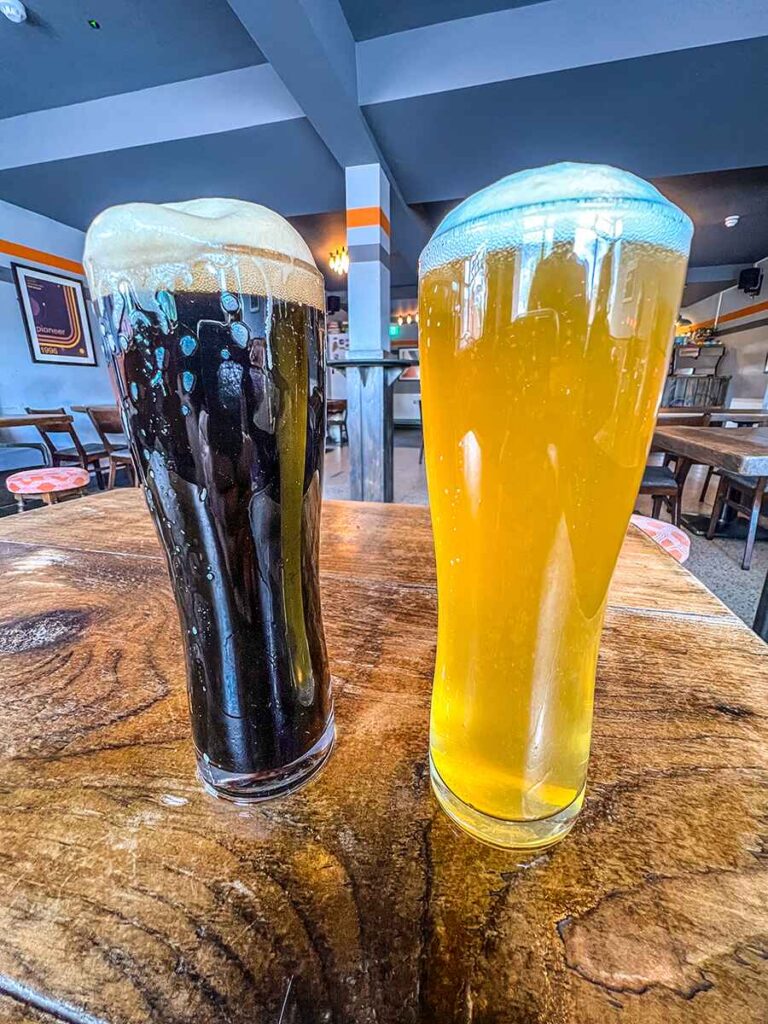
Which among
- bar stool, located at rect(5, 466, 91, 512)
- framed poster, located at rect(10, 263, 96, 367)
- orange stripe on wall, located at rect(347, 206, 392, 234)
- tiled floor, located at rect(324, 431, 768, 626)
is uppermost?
orange stripe on wall, located at rect(347, 206, 392, 234)

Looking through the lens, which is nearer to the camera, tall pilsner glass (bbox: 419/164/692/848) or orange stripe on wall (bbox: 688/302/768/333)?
tall pilsner glass (bbox: 419/164/692/848)

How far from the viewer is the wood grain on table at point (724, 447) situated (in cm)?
146

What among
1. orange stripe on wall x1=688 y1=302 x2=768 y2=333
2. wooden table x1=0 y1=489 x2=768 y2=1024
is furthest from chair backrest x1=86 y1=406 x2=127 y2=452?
orange stripe on wall x1=688 y1=302 x2=768 y2=333

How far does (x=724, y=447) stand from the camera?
5.46 feet

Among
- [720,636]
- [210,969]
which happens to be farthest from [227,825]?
[720,636]

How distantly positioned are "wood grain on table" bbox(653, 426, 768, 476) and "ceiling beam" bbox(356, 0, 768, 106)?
1893 millimetres

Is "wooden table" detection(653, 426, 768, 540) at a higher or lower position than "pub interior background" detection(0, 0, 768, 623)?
lower

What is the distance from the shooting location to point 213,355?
249 millimetres

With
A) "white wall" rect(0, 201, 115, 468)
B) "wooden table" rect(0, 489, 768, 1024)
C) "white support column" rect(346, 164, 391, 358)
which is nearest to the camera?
"wooden table" rect(0, 489, 768, 1024)

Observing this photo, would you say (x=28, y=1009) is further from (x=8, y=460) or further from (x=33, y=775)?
(x=8, y=460)

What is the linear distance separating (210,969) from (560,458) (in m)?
0.29

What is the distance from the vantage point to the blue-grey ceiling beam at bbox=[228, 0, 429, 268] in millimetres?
1918

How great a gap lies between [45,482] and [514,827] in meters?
2.58

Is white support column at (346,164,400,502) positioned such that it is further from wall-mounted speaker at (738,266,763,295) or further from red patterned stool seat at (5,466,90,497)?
wall-mounted speaker at (738,266,763,295)
